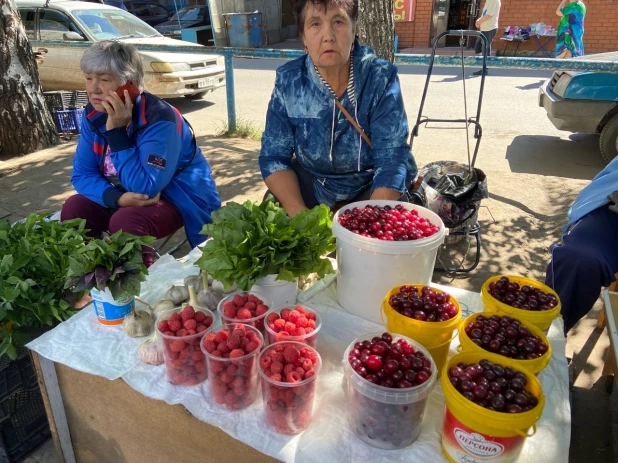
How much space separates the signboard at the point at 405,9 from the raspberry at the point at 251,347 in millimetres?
14792

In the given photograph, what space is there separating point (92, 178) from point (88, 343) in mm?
1359

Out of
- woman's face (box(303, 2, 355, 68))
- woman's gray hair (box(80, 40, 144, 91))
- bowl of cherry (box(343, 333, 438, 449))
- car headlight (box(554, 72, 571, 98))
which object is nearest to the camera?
bowl of cherry (box(343, 333, 438, 449))

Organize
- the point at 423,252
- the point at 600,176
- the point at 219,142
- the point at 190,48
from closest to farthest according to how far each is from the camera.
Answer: the point at 423,252 < the point at 600,176 < the point at 190,48 < the point at 219,142

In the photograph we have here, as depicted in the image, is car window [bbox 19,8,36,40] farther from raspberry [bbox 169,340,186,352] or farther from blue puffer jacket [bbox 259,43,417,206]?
raspberry [bbox 169,340,186,352]

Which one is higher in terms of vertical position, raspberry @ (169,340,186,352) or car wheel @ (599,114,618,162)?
raspberry @ (169,340,186,352)

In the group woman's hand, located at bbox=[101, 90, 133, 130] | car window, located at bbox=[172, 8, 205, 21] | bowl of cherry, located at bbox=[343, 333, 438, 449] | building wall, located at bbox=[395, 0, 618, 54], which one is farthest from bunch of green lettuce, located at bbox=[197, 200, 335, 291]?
car window, located at bbox=[172, 8, 205, 21]

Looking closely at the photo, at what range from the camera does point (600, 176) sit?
253 centimetres

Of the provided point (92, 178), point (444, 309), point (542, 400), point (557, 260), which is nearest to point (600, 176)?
point (557, 260)

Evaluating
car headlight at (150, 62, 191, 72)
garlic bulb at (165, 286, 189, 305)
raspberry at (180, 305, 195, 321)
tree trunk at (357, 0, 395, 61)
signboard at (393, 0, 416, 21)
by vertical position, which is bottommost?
garlic bulb at (165, 286, 189, 305)

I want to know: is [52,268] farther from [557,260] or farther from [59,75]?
[59,75]

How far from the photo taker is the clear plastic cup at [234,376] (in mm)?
1352

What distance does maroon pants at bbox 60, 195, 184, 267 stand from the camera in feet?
8.57

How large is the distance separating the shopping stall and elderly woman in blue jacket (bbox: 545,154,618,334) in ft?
1.87

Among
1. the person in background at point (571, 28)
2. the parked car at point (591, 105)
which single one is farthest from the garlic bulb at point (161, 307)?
the person in background at point (571, 28)
